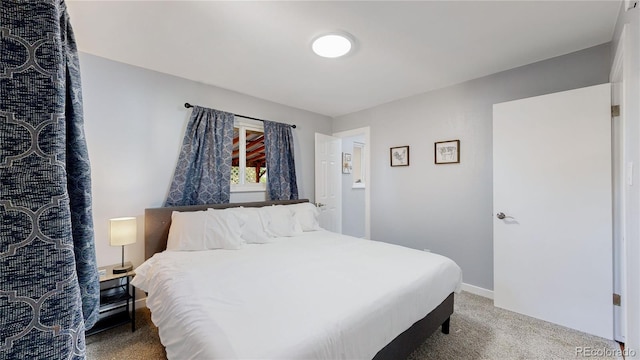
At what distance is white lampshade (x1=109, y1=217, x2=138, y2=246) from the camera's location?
7.44ft

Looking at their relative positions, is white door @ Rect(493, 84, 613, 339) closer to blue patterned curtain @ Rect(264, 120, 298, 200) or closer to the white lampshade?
blue patterned curtain @ Rect(264, 120, 298, 200)

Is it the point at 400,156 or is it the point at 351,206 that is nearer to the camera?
the point at 400,156

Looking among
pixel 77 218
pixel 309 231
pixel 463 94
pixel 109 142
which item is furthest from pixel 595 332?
pixel 109 142

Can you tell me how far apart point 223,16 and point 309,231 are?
8.01 ft

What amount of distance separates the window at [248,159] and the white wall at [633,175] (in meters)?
3.42

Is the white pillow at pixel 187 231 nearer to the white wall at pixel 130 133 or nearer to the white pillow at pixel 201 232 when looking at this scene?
the white pillow at pixel 201 232

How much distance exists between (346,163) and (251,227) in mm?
2917

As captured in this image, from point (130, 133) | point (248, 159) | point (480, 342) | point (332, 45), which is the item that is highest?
point (332, 45)

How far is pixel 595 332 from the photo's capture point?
212cm

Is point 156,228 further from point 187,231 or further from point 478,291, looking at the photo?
point 478,291

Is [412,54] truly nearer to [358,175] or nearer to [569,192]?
[569,192]

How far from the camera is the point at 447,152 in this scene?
3199 mm

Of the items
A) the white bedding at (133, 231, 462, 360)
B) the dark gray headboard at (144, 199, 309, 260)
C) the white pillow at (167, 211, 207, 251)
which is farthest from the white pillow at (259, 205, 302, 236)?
the dark gray headboard at (144, 199, 309, 260)

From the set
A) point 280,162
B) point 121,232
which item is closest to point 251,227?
point 121,232
